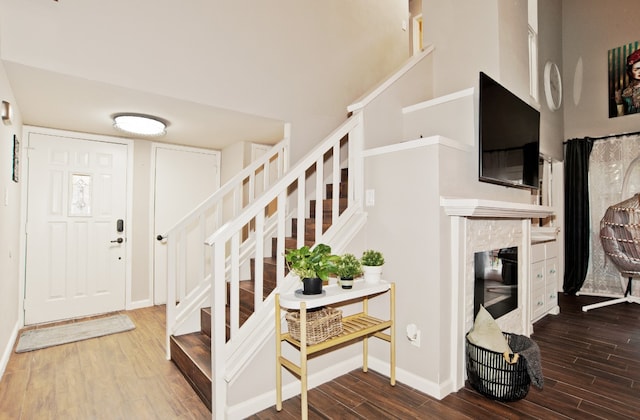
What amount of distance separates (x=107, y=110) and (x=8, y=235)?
1329 mm

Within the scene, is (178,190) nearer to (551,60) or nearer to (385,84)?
(385,84)

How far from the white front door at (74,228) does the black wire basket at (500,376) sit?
13.2 ft

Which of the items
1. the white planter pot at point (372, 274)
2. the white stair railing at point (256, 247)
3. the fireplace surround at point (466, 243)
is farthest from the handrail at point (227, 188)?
the fireplace surround at point (466, 243)

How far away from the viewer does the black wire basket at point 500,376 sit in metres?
2.10

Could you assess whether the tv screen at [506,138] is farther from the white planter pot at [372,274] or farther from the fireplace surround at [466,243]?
the white planter pot at [372,274]

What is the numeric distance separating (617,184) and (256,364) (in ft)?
18.5

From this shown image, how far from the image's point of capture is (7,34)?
2.15 meters

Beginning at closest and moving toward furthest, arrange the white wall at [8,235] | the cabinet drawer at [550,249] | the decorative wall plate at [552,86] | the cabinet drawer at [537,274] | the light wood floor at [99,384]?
the light wood floor at [99,384], the white wall at [8,235], the cabinet drawer at [537,274], the cabinet drawer at [550,249], the decorative wall plate at [552,86]

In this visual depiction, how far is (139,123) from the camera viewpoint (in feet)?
10.5

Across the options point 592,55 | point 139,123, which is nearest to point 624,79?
point 592,55

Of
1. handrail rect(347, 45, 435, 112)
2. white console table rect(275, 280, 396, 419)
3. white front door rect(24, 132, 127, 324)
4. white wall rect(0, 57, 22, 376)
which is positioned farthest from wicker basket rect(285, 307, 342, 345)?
white front door rect(24, 132, 127, 324)

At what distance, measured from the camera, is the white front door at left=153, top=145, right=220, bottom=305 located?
438 centimetres

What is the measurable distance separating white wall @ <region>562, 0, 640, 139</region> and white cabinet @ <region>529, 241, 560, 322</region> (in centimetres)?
244

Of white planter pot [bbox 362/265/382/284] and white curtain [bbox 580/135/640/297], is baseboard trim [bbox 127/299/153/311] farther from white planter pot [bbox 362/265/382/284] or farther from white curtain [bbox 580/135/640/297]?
white curtain [bbox 580/135/640/297]
